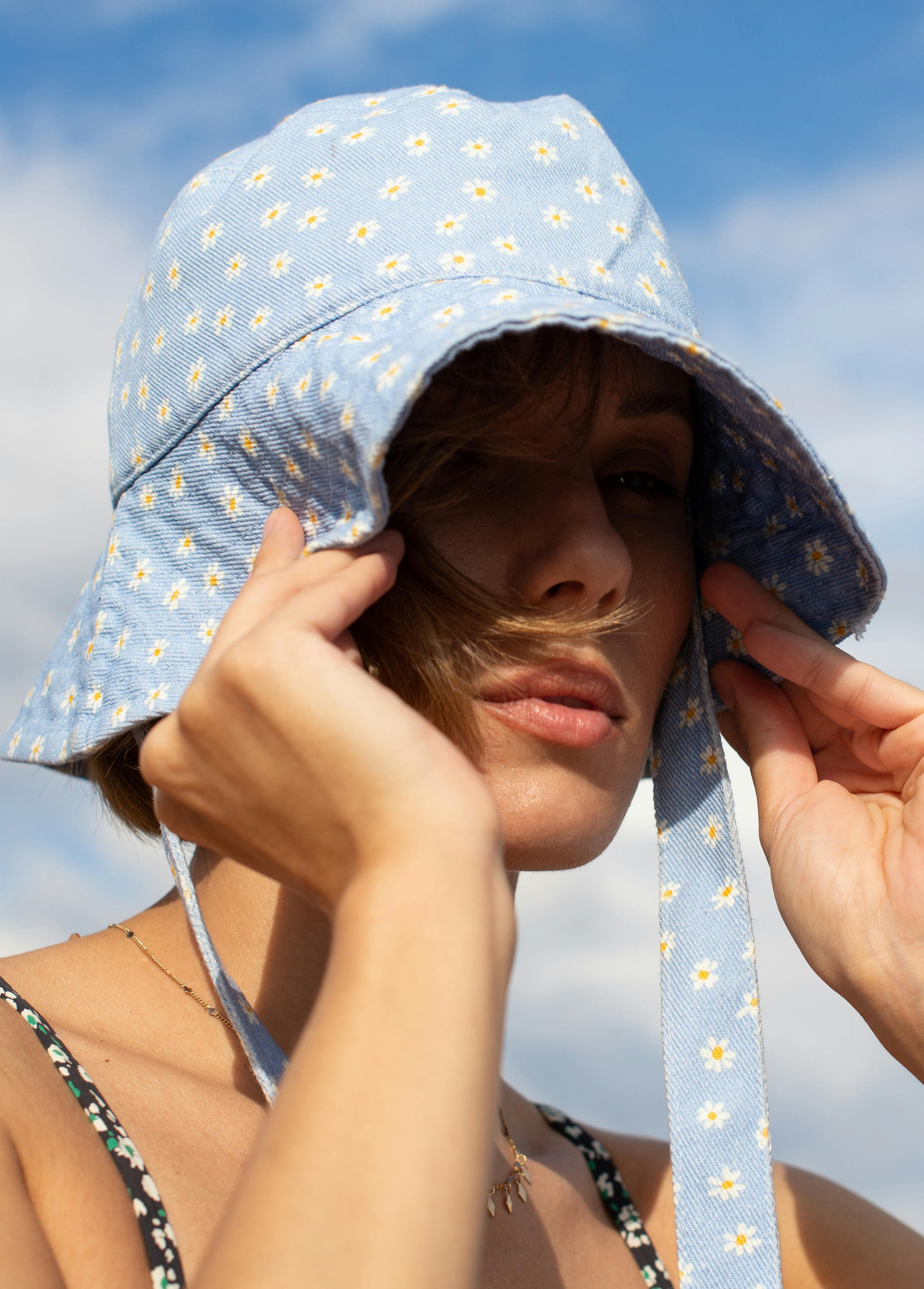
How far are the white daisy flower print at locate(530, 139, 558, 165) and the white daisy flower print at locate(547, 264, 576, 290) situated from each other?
0.27m

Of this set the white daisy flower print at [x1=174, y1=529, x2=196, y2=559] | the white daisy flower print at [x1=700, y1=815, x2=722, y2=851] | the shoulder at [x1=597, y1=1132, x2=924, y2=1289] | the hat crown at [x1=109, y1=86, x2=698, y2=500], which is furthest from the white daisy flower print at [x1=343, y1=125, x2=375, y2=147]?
the shoulder at [x1=597, y1=1132, x2=924, y2=1289]

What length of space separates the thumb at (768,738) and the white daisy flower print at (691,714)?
0.13 metres

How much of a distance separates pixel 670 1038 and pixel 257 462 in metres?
1.34

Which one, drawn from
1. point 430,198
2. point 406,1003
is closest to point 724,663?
point 430,198

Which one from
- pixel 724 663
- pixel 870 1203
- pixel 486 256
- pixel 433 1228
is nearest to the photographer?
pixel 433 1228

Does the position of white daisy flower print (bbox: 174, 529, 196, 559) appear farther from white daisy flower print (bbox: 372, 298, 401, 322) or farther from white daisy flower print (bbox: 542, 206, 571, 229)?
white daisy flower print (bbox: 542, 206, 571, 229)

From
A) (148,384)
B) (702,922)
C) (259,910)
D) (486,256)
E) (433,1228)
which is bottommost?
(433,1228)

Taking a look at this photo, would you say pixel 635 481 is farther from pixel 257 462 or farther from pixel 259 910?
pixel 259 910

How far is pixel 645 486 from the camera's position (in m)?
2.07

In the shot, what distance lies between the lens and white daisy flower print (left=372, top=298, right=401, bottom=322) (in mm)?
1522

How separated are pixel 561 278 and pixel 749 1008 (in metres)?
1.40

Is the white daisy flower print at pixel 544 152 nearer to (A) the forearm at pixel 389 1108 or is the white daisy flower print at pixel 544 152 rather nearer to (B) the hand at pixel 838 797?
(B) the hand at pixel 838 797

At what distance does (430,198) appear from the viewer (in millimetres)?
1666

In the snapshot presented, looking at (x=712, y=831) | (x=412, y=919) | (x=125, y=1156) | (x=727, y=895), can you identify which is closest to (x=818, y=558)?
(x=712, y=831)
